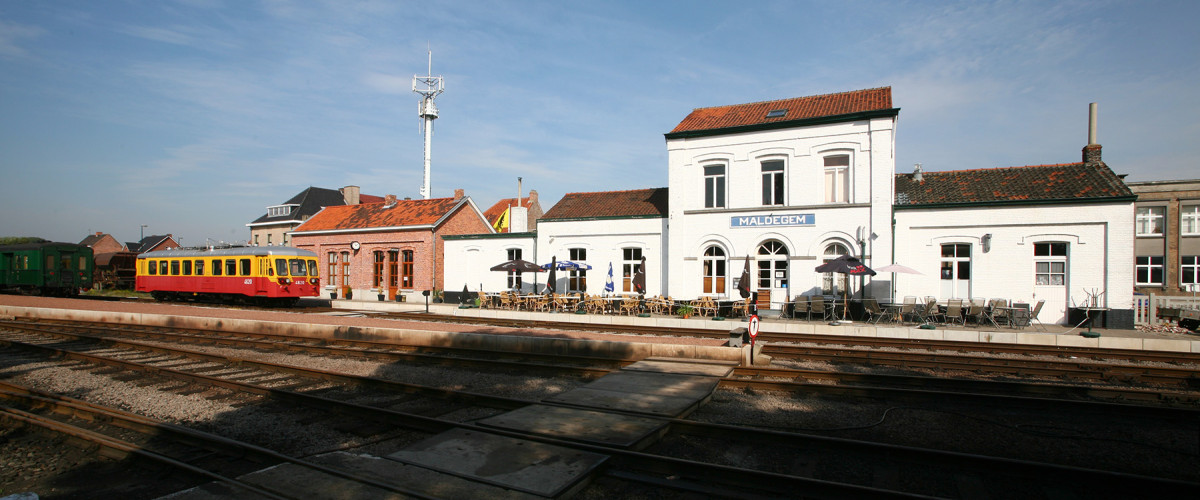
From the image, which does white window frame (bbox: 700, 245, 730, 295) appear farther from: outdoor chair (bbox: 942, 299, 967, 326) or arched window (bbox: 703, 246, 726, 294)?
outdoor chair (bbox: 942, 299, 967, 326)

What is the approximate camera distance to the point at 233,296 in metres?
25.8

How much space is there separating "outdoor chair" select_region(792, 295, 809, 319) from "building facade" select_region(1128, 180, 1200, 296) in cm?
1902

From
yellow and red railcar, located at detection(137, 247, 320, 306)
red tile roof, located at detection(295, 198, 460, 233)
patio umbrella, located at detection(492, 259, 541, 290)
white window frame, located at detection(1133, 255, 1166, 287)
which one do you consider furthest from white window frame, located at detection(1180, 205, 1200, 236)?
yellow and red railcar, located at detection(137, 247, 320, 306)

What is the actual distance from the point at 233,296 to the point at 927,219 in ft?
90.5

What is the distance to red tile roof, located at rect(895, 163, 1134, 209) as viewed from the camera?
1867cm

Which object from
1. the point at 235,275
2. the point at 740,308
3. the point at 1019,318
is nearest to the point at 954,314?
the point at 1019,318

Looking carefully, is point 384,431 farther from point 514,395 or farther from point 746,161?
point 746,161

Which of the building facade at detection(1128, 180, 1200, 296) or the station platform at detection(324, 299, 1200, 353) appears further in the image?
the building facade at detection(1128, 180, 1200, 296)

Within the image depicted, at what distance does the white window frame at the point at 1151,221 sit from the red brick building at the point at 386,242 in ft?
109

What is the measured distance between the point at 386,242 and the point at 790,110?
2142 centimetres

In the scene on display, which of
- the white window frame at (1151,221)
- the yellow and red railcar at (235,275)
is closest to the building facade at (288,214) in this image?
the yellow and red railcar at (235,275)

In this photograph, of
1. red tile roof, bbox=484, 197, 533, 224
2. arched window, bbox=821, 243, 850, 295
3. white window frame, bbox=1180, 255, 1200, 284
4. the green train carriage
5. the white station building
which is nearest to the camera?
the white station building

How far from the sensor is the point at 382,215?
3438cm

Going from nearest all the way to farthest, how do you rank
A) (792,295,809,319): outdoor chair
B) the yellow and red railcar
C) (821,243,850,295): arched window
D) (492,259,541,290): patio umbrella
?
(792,295,809,319): outdoor chair, (821,243,850,295): arched window, (492,259,541,290): patio umbrella, the yellow and red railcar
